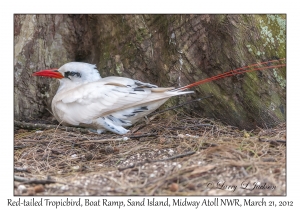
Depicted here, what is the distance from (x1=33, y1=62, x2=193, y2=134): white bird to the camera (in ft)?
16.8

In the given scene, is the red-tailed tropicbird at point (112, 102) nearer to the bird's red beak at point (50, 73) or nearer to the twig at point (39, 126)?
the twig at point (39, 126)

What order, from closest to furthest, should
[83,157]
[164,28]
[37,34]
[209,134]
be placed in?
[83,157]
[209,134]
[164,28]
[37,34]

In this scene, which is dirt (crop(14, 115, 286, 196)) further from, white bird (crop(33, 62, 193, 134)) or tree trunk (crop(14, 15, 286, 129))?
tree trunk (crop(14, 15, 286, 129))

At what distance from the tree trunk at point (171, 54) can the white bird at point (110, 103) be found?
1.56 feet

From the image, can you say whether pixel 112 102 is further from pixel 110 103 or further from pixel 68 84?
pixel 68 84

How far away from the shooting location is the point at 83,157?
443 centimetres

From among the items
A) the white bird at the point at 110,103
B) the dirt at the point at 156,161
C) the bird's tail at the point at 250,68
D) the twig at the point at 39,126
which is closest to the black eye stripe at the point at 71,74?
the white bird at the point at 110,103

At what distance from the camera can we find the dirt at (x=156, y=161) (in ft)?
11.4

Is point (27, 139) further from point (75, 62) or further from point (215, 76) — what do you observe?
point (215, 76)

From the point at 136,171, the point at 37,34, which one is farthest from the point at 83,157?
the point at 37,34

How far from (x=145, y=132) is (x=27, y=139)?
1372 millimetres

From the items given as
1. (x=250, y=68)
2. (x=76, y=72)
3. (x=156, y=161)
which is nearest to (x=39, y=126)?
(x=76, y=72)

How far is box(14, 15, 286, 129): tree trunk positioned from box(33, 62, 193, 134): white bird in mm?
476

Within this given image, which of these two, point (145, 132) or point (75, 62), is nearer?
point (145, 132)
